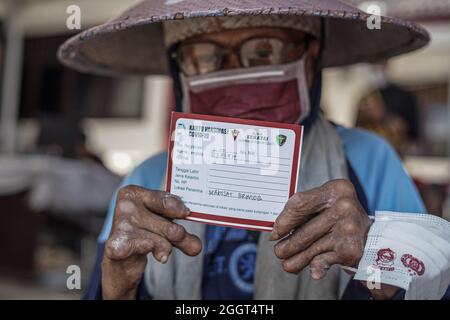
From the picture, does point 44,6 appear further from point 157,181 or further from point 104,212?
point 157,181

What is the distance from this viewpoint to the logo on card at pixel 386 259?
1.20 m

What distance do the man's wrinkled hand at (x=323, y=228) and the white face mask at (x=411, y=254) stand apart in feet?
0.09

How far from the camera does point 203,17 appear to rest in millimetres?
1499

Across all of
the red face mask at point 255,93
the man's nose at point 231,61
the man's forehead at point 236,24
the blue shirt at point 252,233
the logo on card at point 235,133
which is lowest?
the blue shirt at point 252,233

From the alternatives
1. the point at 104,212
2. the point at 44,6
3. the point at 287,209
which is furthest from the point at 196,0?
the point at 44,6

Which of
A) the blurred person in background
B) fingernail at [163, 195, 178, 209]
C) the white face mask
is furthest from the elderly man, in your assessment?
the blurred person in background

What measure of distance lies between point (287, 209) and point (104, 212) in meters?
3.58

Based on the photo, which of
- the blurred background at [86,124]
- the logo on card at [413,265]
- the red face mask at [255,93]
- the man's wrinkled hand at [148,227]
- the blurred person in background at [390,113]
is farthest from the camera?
the blurred background at [86,124]

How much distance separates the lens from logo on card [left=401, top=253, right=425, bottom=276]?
1183 millimetres

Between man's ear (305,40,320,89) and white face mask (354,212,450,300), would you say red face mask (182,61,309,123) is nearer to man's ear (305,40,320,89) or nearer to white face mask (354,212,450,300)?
man's ear (305,40,320,89)

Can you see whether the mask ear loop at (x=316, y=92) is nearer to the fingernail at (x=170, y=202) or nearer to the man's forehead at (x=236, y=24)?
the man's forehead at (x=236, y=24)

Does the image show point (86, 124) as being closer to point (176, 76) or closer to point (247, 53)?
point (176, 76)

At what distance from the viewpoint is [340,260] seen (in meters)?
1.22

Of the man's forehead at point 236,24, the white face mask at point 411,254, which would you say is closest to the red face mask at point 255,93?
the man's forehead at point 236,24
